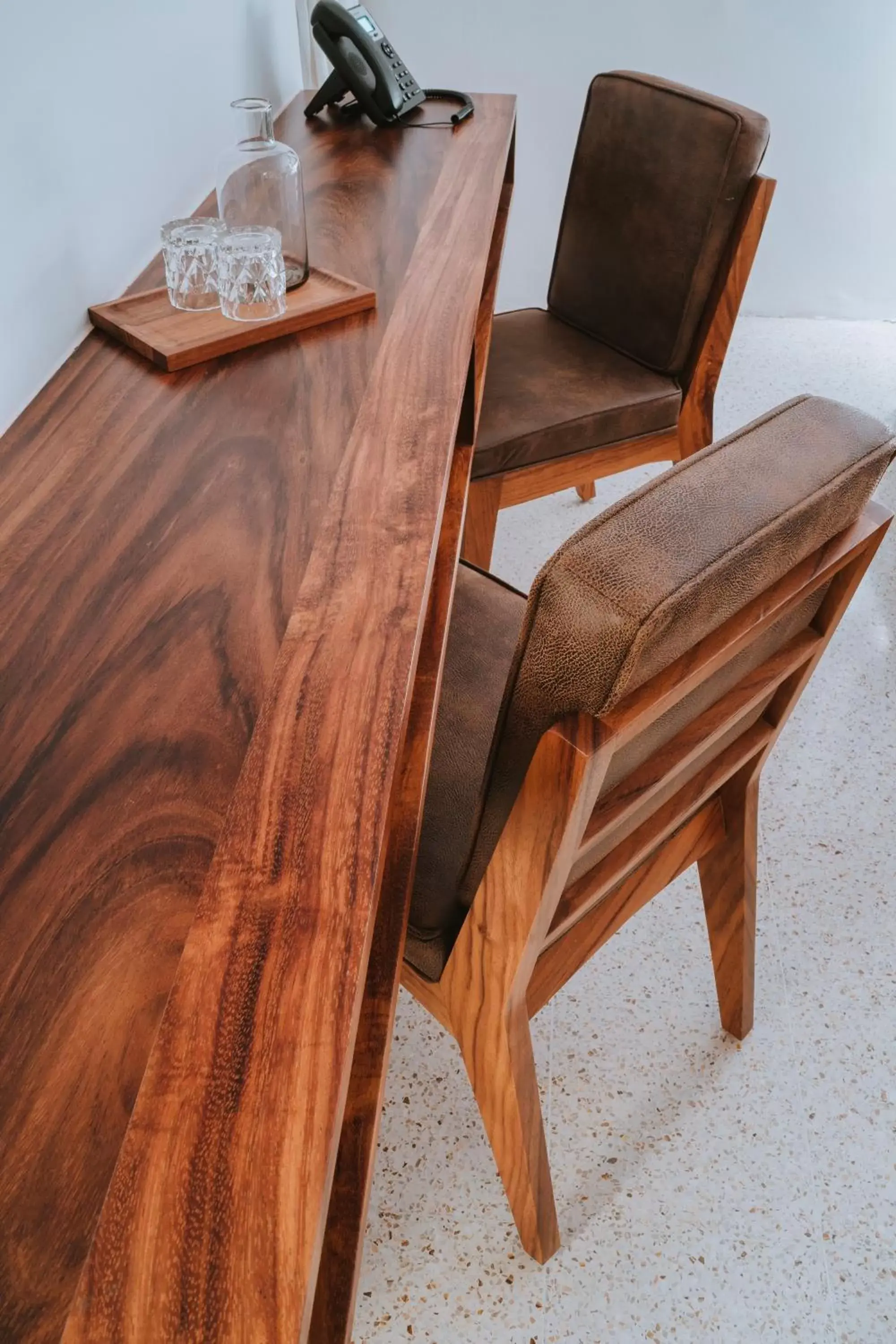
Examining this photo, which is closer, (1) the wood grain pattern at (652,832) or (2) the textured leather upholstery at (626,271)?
(1) the wood grain pattern at (652,832)

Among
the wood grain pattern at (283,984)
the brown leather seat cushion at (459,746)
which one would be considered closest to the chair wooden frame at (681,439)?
the brown leather seat cushion at (459,746)

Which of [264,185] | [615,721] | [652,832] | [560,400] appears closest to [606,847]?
[652,832]

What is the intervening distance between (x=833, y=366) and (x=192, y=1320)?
119 inches

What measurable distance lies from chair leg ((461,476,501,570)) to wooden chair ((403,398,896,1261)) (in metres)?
0.42

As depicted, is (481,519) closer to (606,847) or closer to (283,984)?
(606,847)

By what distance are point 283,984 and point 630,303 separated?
4.98 ft

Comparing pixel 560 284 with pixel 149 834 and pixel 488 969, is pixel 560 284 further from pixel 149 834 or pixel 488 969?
pixel 149 834

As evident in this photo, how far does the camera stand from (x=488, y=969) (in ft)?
2.85

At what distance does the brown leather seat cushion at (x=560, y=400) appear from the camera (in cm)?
161

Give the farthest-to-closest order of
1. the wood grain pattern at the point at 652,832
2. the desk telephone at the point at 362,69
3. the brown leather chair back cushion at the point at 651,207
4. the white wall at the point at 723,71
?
the white wall at the point at 723,71, the desk telephone at the point at 362,69, the brown leather chair back cushion at the point at 651,207, the wood grain pattern at the point at 652,832

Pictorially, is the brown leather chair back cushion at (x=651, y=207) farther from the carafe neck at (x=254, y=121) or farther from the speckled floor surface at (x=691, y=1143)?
the speckled floor surface at (x=691, y=1143)

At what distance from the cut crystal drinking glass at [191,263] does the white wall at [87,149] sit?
89mm

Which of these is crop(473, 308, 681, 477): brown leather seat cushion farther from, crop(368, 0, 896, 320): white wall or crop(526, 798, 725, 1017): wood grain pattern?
crop(368, 0, 896, 320): white wall

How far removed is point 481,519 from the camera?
1.67m
